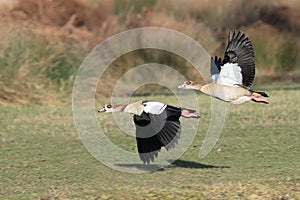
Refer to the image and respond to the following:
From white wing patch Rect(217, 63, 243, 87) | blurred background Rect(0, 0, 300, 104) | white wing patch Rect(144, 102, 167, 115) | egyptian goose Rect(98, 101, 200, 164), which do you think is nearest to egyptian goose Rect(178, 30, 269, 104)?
white wing patch Rect(217, 63, 243, 87)

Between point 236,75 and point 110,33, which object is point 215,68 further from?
point 110,33

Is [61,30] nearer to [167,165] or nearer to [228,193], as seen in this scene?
[167,165]

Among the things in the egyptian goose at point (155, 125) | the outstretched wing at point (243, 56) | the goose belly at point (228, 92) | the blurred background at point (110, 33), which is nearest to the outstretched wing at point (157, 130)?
the egyptian goose at point (155, 125)

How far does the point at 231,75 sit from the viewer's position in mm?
9344

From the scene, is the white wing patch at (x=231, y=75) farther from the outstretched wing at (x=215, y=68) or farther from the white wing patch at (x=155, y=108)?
the white wing patch at (x=155, y=108)

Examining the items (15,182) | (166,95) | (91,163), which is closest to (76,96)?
(166,95)

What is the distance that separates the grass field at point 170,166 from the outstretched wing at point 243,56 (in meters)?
0.85

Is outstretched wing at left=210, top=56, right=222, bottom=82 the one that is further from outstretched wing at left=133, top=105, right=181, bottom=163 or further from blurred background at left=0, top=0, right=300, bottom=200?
outstretched wing at left=133, top=105, right=181, bottom=163

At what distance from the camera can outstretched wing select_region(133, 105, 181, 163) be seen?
27.5ft

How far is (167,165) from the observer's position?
9.31 m

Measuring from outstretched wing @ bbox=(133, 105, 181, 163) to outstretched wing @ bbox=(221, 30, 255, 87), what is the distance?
1195mm

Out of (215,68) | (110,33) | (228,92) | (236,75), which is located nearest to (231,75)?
(236,75)

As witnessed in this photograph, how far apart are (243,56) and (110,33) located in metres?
9.36

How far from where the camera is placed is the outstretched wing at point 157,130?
837 centimetres
